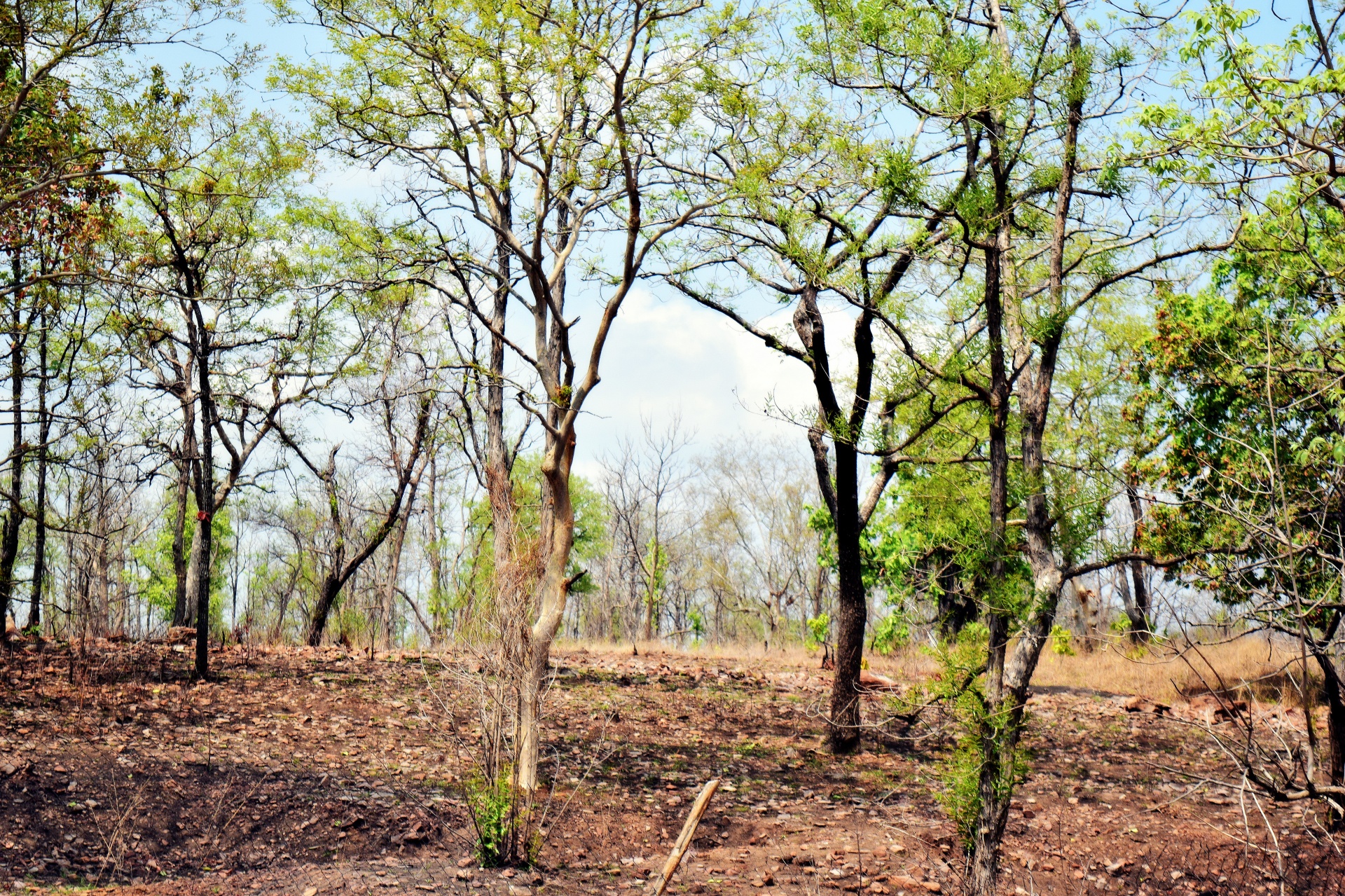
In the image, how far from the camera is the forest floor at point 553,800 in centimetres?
650

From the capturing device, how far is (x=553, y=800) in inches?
318

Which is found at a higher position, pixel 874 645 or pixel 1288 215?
pixel 1288 215

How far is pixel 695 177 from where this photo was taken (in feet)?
32.8

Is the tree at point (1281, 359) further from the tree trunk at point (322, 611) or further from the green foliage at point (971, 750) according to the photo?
the tree trunk at point (322, 611)

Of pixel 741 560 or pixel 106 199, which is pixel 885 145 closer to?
pixel 106 199

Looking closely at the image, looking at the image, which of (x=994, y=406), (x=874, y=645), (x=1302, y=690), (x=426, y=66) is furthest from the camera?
(x=874, y=645)

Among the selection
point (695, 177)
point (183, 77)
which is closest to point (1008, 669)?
point (695, 177)

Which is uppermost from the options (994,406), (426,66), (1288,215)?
(426,66)

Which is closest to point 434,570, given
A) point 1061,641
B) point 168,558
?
point 1061,641

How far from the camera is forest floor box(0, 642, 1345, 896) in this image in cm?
650

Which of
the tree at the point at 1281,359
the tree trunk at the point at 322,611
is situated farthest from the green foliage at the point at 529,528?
the tree at the point at 1281,359

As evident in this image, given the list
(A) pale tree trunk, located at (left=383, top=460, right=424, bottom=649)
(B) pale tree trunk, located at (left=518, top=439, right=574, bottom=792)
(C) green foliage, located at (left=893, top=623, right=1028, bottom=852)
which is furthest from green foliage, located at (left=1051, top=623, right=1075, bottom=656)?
(A) pale tree trunk, located at (left=383, top=460, right=424, bottom=649)

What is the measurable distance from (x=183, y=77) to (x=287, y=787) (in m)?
6.76

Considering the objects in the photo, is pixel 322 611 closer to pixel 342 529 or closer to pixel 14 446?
pixel 342 529
